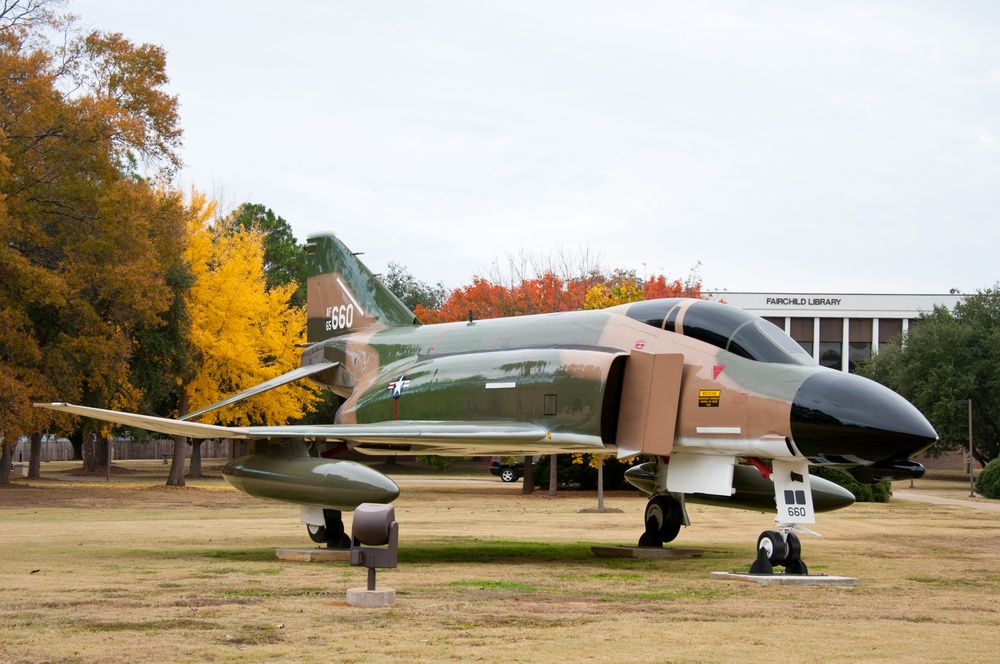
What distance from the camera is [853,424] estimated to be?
12055 millimetres

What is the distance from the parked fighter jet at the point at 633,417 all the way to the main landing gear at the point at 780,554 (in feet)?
0.05

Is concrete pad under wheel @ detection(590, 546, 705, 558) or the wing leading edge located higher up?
the wing leading edge

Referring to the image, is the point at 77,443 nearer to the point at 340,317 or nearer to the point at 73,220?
the point at 73,220

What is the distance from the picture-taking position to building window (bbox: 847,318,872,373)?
76.8m

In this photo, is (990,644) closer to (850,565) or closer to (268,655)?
(268,655)

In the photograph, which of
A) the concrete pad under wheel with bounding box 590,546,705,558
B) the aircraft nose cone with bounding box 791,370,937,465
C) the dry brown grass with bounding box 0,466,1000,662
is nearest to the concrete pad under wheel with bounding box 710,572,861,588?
the dry brown grass with bounding box 0,466,1000,662

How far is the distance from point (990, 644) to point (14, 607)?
8.02 meters

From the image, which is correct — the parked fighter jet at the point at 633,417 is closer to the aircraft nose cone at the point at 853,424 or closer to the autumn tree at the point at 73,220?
the aircraft nose cone at the point at 853,424

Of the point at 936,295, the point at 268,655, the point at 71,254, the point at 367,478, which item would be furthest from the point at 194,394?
the point at 936,295

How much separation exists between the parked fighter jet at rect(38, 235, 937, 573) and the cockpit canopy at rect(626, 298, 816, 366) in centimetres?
2

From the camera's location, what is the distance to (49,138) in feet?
104

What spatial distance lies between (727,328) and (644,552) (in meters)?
3.89

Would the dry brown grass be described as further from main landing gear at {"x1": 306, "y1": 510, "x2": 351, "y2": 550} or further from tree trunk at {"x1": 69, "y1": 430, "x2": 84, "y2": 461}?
tree trunk at {"x1": 69, "y1": 430, "x2": 84, "y2": 461}

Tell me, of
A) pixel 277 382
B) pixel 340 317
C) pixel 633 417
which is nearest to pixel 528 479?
pixel 340 317
